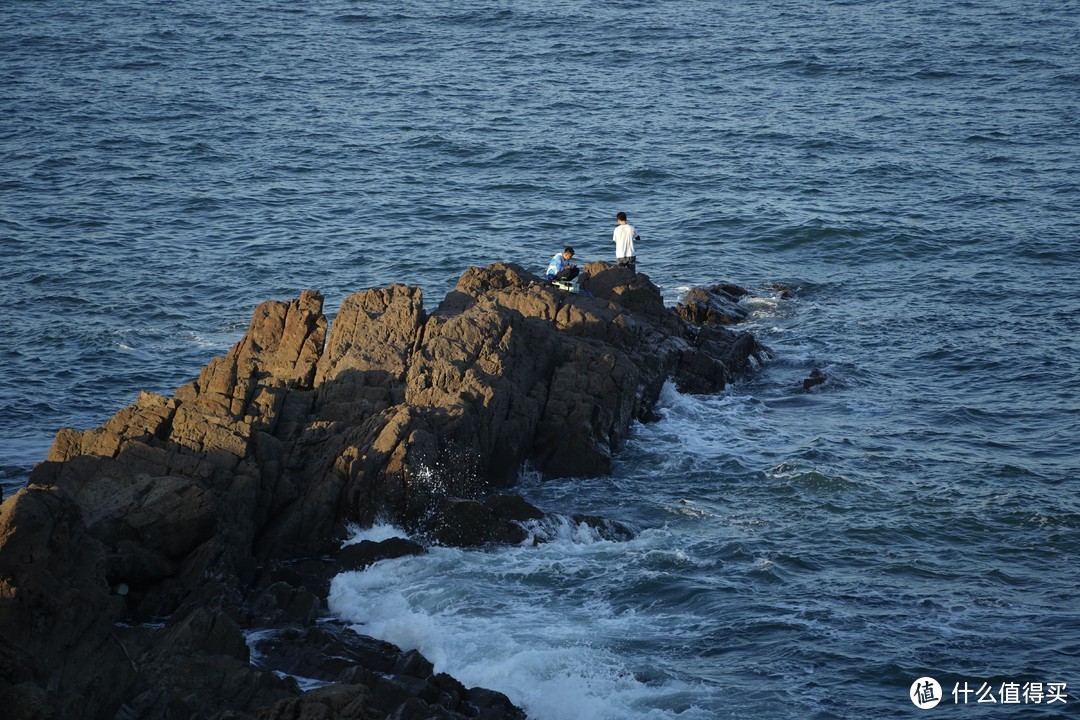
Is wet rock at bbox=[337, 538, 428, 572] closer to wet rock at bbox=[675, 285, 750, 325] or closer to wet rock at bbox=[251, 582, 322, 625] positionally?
wet rock at bbox=[251, 582, 322, 625]

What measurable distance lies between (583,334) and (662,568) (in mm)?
7567

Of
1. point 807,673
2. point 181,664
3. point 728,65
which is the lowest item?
point 807,673

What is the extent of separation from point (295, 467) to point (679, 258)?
18.6 m

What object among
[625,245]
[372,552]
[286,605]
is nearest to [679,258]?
[625,245]

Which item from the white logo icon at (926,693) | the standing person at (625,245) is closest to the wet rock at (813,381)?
the standing person at (625,245)

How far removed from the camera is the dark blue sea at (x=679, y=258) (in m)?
19.0

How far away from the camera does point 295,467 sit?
21.8m

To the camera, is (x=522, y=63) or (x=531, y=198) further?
(x=522, y=63)

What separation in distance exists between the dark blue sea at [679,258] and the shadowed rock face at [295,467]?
105 cm

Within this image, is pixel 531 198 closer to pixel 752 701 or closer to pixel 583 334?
pixel 583 334

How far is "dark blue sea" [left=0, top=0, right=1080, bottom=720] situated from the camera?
62.2 ft

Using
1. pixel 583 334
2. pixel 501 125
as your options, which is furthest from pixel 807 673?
pixel 501 125

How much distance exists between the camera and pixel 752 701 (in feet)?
56.4

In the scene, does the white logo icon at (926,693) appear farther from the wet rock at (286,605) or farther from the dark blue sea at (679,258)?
the wet rock at (286,605)
